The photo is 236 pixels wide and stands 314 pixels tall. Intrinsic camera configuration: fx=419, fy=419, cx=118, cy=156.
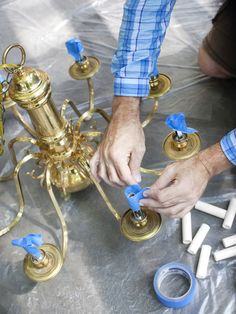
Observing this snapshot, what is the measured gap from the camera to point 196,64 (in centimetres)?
151

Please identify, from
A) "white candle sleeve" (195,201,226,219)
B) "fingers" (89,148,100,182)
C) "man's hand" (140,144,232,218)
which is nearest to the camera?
"man's hand" (140,144,232,218)

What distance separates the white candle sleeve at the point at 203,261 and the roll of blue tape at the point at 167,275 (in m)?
0.03

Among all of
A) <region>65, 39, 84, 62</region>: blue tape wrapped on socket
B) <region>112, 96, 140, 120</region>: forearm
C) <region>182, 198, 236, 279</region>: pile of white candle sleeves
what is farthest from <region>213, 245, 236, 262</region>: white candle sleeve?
<region>65, 39, 84, 62</region>: blue tape wrapped on socket

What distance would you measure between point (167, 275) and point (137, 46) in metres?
0.58

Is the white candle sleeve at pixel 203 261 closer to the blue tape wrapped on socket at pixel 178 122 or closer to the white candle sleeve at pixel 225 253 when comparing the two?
the white candle sleeve at pixel 225 253

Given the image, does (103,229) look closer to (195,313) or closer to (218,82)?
(195,313)

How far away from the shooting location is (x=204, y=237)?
107cm

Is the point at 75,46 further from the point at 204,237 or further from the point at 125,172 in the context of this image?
the point at 204,237

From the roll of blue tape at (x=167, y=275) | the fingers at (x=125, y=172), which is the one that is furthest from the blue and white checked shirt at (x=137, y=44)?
the roll of blue tape at (x=167, y=275)

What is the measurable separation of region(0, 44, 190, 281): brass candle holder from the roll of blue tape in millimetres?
103

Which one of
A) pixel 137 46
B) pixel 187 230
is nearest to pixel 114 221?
pixel 187 230

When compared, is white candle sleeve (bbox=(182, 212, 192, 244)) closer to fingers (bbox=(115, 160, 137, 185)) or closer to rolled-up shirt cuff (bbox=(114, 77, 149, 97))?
fingers (bbox=(115, 160, 137, 185))

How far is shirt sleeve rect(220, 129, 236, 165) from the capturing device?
0.91 metres

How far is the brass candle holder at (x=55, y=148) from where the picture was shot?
88 centimetres
